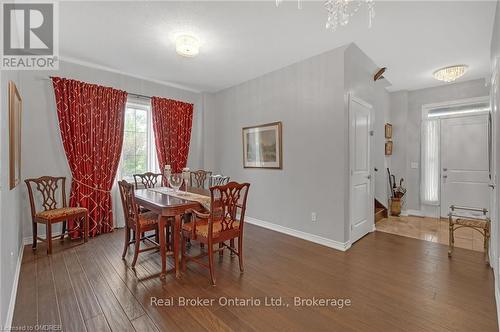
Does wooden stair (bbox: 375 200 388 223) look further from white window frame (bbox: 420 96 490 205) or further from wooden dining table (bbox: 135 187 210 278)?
wooden dining table (bbox: 135 187 210 278)

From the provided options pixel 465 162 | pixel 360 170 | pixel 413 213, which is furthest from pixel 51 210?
pixel 465 162

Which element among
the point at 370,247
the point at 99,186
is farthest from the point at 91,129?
the point at 370,247

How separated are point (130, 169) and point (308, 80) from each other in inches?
133

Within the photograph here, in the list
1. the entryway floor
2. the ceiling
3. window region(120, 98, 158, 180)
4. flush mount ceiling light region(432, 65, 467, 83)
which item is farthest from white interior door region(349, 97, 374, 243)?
window region(120, 98, 158, 180)

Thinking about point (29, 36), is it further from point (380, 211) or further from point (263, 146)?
point (380, 211)

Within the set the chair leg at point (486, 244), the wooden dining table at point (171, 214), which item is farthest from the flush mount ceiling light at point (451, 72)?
the wooden dining table at point (171, 214)

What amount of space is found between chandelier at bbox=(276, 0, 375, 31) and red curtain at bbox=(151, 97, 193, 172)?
296 centimetres

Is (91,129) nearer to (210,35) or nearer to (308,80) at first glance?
(210,35)

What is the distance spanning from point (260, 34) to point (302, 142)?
160cm

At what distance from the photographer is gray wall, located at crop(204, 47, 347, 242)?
3.21 metres

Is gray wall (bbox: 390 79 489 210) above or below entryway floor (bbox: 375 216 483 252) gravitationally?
above

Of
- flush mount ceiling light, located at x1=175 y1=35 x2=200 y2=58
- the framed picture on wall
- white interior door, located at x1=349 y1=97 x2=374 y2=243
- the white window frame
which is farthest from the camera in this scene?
the framed picture on wall

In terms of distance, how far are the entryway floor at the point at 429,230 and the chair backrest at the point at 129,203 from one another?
385 centimetres

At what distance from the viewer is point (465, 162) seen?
4.59 metres
